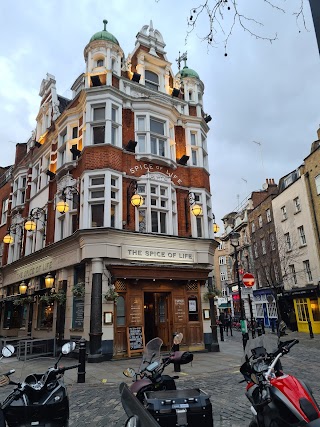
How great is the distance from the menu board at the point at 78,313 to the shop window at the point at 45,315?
289cm

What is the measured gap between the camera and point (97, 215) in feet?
50.1

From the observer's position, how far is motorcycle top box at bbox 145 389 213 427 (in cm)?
390

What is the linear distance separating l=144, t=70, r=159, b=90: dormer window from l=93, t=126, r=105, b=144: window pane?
177 inches

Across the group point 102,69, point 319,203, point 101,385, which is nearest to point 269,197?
point 319,203

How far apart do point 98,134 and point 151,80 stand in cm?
549

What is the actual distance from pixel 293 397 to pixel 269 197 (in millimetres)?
31719

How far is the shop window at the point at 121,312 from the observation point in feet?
45.2

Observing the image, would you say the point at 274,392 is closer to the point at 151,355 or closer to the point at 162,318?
the point at 151,355

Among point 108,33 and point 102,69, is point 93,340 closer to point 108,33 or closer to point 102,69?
point 102,69

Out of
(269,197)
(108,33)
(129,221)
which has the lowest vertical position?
(129,221)

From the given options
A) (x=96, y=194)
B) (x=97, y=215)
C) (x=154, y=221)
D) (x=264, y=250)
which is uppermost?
(x=264, y=250)

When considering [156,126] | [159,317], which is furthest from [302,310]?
[156,126]

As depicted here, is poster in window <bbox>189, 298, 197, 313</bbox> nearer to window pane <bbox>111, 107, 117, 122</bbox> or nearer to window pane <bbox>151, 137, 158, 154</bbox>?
window pane <bbox>151, 137, 158, 154</bbox>

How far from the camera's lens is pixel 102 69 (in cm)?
1711
